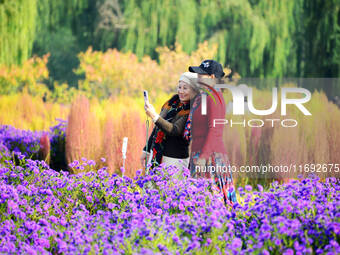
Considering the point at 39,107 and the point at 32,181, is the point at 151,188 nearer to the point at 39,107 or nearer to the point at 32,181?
the point at 32,181

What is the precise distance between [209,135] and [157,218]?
1.05 metres

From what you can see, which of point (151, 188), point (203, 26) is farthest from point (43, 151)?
point (203, 26)

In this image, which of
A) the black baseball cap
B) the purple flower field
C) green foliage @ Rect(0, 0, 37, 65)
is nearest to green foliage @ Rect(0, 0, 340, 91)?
green foliage @ Rect(0, 0, 37, 65)

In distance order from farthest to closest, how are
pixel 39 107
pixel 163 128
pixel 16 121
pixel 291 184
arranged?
pixel 39 107 → pixel 16 121 → pixel 163 128 → pixel 291 184

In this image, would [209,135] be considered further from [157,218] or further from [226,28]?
[226,28]

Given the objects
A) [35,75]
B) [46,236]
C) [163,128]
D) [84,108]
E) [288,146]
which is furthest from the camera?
[35,75]

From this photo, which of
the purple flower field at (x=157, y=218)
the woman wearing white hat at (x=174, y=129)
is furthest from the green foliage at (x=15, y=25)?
the woman wearing white hat at (x=174, y=129)

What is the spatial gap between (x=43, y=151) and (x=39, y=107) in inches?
88.3

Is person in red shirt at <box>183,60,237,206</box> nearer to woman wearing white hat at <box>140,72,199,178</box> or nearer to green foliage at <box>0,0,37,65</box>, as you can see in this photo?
woman wearing white hat at <box>140,72,199,178</box>

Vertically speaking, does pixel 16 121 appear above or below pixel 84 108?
below

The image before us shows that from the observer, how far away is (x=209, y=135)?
362 cm

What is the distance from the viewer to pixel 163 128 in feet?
12.1

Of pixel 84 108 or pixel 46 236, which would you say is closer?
pixel 46 236

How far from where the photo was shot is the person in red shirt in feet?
11.9
